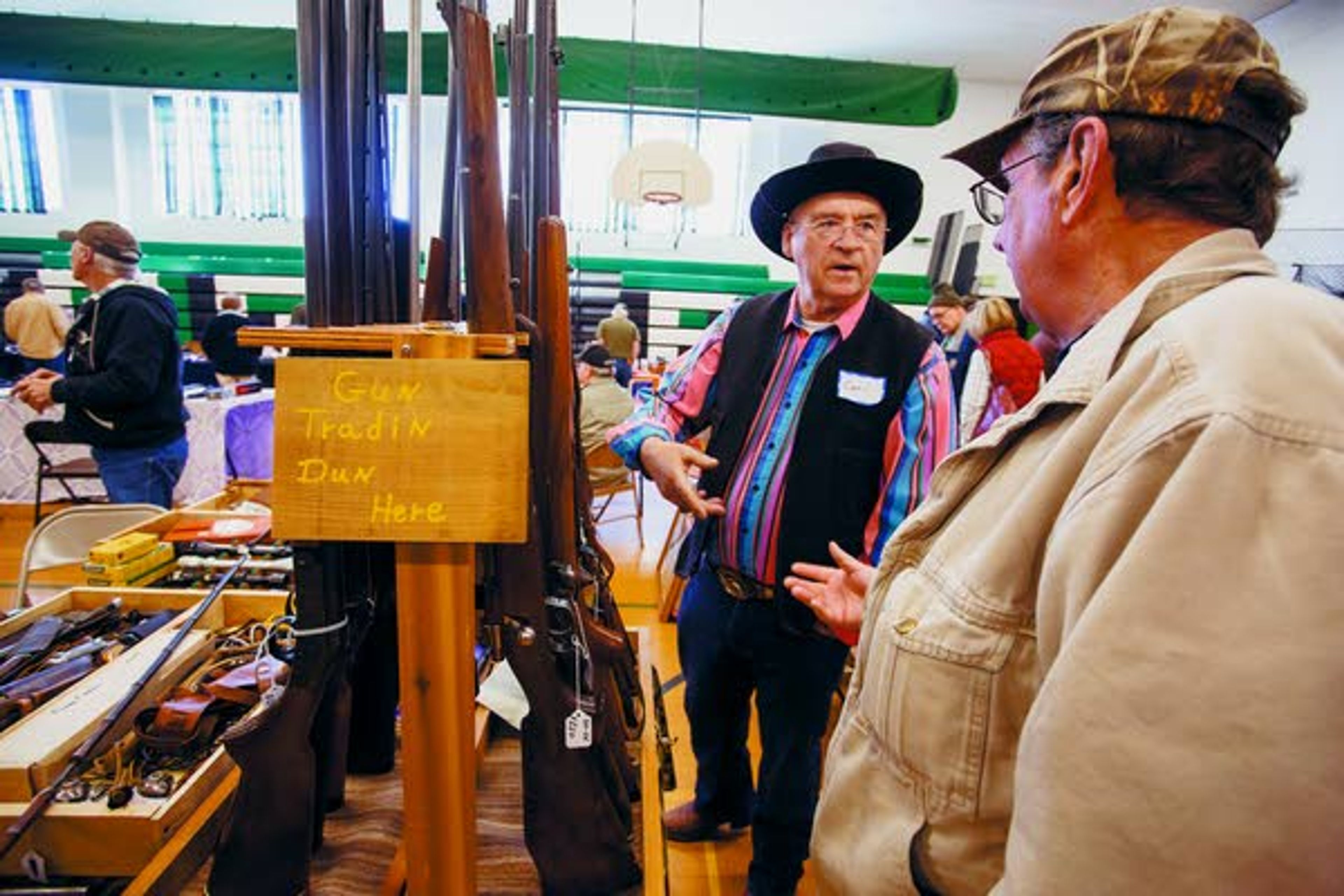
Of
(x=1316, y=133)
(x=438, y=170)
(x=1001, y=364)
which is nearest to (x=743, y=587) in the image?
(x=1001, y=364)

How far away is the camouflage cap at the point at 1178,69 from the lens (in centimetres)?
58

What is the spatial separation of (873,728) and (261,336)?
0.72 meters

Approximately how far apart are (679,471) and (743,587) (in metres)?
0.31

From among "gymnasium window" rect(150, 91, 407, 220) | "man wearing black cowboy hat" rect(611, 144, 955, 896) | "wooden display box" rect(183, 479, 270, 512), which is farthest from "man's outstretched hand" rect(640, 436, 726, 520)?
"gymnasium window" rect(150, 91, 407, 220)

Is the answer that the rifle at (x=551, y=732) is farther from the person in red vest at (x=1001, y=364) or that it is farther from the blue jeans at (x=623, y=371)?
the blue jeans at (x=623, y=371)

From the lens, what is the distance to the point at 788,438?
4.69 feet

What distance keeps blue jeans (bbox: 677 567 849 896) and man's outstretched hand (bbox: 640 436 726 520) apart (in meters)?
0.26

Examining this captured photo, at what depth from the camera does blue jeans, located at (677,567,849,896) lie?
4.79ft

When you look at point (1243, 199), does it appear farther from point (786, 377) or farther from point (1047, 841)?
point (786, 377)

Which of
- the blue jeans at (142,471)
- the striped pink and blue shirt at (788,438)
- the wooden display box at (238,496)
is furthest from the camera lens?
the blue jeans at (142,471)

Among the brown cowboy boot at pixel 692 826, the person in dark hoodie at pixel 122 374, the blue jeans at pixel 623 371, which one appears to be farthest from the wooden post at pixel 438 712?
the blue jeans at pixel 623 371

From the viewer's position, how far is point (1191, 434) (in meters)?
0.42

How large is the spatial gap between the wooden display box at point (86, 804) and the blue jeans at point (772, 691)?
95 cm

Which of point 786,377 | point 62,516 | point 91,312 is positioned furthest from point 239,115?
point 786,377
